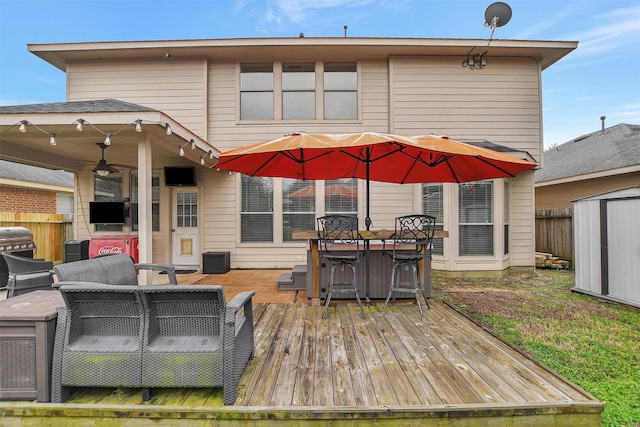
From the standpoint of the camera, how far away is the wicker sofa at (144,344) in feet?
6.24

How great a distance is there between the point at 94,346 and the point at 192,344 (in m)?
0.64

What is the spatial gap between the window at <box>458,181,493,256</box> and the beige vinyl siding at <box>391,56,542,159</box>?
1.44 metres

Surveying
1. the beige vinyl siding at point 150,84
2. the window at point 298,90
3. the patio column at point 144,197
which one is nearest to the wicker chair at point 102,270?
the patio column at point 144,197

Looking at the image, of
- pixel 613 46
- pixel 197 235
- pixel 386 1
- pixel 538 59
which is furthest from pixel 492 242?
pixel 613 46

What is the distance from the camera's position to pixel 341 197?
709cm

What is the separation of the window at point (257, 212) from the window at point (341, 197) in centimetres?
138

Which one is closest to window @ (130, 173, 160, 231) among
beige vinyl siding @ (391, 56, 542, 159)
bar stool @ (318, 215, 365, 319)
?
bar stool @ (318, 215, 365, 319)

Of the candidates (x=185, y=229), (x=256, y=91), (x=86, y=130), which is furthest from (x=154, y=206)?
(x=256, y=91)

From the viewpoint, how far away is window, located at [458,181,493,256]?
6488 mm

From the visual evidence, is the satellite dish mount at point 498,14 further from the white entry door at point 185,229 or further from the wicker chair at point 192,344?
the wicker chair at point 192,344

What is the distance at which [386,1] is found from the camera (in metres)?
8.95

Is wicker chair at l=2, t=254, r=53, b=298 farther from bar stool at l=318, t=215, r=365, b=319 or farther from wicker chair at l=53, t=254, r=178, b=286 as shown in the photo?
bar stool at l=318, t=215, r=365, b=319

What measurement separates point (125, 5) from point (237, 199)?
6522 millimetres

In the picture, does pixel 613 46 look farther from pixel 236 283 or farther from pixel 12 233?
pixel 12 233
